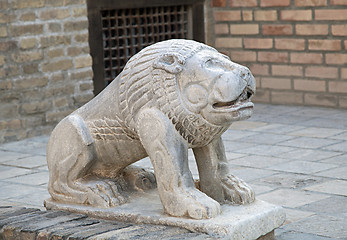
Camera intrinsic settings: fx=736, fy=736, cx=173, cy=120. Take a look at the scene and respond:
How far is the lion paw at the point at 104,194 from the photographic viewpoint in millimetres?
3906

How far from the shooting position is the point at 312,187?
5.15 metres

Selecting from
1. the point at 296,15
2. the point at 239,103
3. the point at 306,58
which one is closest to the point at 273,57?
the point at 306,58

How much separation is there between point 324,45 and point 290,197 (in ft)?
13.7

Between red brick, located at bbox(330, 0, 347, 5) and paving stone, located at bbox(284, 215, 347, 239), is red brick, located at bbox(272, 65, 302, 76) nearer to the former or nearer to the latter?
red brick, located at bbox(330, 0, 347, 5)

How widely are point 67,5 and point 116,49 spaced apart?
39.6 inches

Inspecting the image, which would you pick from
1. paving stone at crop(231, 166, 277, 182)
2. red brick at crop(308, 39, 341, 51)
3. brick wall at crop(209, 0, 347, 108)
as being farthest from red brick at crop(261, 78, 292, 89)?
paving stone at crop(231, 166, 277, 182)

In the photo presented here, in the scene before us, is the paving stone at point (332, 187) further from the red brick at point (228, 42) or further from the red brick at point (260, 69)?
the red brick at point (228, 42)

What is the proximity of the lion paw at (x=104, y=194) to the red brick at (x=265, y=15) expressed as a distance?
18.0 feet

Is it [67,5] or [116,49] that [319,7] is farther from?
[67,5]

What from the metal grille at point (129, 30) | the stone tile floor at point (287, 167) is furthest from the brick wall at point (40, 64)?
the metal grille at point (129, 30)

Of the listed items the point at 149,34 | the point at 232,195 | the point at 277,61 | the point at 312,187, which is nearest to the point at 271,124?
the point at 277,61

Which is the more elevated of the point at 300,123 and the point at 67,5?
the point at 67,5

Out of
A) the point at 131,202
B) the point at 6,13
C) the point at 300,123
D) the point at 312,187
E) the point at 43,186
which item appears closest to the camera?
the point at 131,202

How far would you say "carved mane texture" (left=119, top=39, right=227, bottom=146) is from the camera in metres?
3.70
